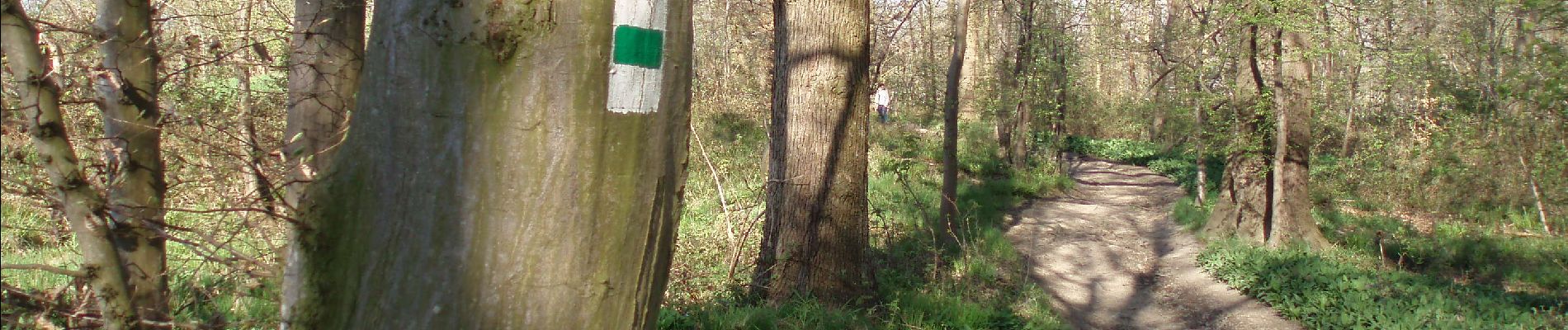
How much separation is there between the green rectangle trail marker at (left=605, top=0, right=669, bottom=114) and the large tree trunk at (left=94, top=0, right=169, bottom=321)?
2181mm

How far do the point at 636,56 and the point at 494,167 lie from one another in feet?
1.26

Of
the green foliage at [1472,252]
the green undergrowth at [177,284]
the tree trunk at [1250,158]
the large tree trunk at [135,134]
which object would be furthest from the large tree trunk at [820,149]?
the green foliage at [1472,252]

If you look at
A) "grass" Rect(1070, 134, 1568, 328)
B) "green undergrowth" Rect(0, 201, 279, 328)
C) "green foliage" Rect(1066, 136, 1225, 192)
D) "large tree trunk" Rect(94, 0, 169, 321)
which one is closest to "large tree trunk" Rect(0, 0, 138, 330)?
"green undergrowth" Rect(0, 201, 279, 328)

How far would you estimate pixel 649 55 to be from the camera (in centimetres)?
211

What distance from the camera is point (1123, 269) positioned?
11.4 m

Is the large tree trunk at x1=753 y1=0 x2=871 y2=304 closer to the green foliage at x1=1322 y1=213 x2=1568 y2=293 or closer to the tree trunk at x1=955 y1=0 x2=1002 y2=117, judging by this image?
the green foliage at x1=1322 y1=213 x2=1568 y2=293

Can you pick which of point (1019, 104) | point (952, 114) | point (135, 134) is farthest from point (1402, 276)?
point (135, 134)

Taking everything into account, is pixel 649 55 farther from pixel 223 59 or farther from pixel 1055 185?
pixel 1055 185

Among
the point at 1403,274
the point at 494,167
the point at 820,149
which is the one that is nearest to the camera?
the point at 494,167

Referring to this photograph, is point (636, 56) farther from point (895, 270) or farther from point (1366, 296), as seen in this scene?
A: point (1366, 296)

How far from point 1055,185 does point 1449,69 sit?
632cm

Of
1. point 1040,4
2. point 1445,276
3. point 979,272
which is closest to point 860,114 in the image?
point 979,272

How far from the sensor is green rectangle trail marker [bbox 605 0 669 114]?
2.04 meters

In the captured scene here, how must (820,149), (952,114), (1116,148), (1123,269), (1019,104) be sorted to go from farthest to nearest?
(1116,148) → (1019,104) → (1123,269) → (952,114) → (820,149)
